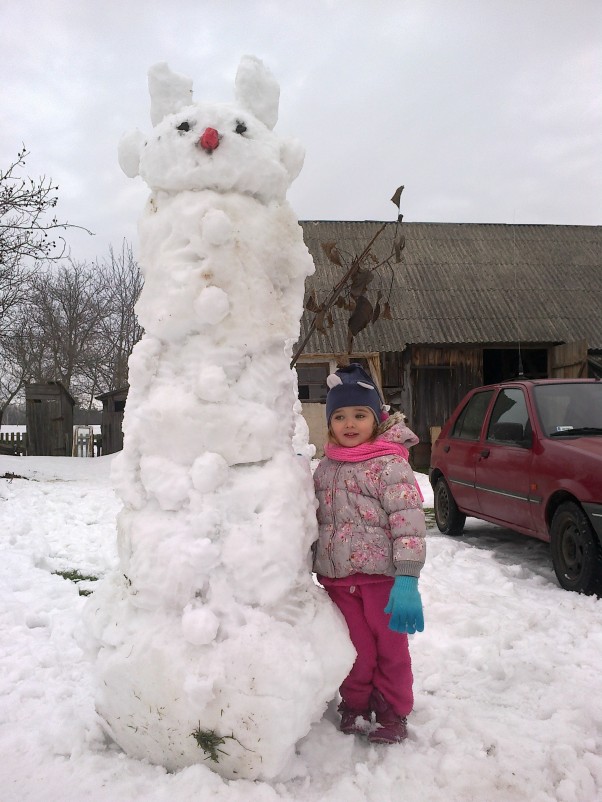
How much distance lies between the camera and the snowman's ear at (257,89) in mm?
2285

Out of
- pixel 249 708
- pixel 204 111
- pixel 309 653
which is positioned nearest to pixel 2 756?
pixel 249 708

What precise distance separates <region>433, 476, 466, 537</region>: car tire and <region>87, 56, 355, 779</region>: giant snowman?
443 centimetres

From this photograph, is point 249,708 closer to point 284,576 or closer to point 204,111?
point 284,576

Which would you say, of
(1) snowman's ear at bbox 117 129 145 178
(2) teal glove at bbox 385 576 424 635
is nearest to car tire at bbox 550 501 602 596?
(2) teal glove at bbox 385 576 424 635

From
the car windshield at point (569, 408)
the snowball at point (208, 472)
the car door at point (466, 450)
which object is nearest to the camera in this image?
the snowball at point (208, 472)

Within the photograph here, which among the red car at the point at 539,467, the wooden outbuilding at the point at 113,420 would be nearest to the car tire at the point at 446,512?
the red car at the point at 539,467

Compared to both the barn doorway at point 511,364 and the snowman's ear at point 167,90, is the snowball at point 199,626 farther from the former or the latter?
the barn doorway at point 511,364

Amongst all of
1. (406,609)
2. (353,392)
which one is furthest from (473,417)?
(406,609)

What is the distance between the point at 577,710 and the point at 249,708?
156 cm

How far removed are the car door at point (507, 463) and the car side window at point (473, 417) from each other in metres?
0.25

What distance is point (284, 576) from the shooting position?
1.98m

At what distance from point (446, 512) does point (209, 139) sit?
17.5ft

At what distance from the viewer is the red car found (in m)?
4.05

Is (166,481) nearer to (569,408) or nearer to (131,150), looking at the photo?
(131,150)
